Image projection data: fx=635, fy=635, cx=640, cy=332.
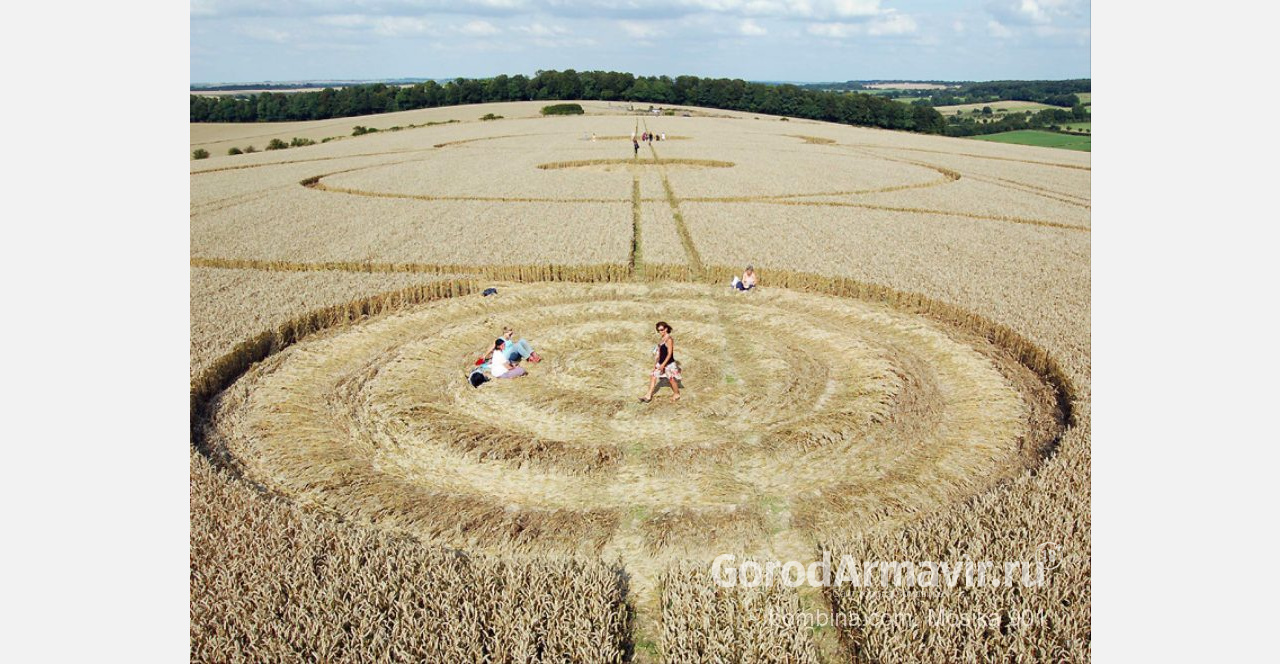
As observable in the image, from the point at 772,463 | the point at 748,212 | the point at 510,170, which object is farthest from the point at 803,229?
the point at 510,170

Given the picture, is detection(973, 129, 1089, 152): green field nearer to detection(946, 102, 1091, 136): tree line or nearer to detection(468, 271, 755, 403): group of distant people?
detection(946, 102, 1091, 136): tree line

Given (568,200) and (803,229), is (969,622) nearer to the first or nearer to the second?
(803,229)

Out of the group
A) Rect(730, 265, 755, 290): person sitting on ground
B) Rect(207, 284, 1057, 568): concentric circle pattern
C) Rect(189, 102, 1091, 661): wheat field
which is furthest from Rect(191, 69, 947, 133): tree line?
Rect(207, 284, 1057, 568): concentric circle pattern

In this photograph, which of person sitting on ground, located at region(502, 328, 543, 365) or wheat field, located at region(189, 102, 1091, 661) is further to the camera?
person sitting on ground, located at region(502, 328, 543, 365)

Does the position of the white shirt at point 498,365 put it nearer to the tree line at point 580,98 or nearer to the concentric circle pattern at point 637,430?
the concentric circle pattern at point 637,430

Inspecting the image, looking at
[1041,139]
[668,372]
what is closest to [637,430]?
[668,372]
